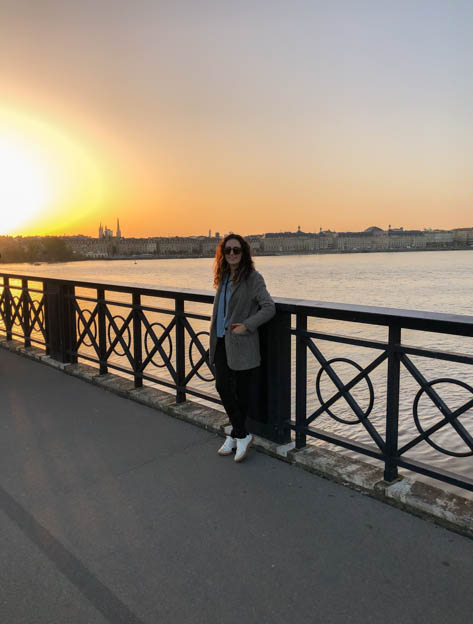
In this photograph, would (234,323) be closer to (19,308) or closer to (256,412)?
(256,412)

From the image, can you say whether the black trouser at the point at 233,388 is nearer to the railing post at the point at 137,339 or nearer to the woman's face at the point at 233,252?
the woman's face at the point at 233,252

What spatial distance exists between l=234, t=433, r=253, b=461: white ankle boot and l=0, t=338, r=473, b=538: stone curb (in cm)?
18

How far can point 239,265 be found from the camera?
3.45 metres

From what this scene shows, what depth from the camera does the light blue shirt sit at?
11.4 ft

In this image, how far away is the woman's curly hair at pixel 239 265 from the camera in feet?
11.3

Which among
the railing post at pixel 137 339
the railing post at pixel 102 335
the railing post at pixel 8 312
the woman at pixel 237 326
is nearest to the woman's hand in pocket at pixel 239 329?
the woman at pixel 237 326

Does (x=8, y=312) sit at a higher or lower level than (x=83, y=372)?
higher

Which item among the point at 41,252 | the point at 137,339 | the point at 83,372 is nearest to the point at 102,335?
the point at 83,372

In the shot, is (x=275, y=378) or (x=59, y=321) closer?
(x=275, y=378)

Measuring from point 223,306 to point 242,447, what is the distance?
0.95 metres

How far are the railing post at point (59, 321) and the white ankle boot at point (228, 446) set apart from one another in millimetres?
3157

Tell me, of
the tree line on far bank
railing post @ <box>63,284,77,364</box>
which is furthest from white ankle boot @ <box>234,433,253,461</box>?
the tree line on far bank

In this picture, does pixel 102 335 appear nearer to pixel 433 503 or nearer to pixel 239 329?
pixel 239 329

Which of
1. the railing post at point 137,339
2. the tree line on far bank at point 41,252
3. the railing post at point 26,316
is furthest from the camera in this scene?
the tree line on far bank at point 41,252
